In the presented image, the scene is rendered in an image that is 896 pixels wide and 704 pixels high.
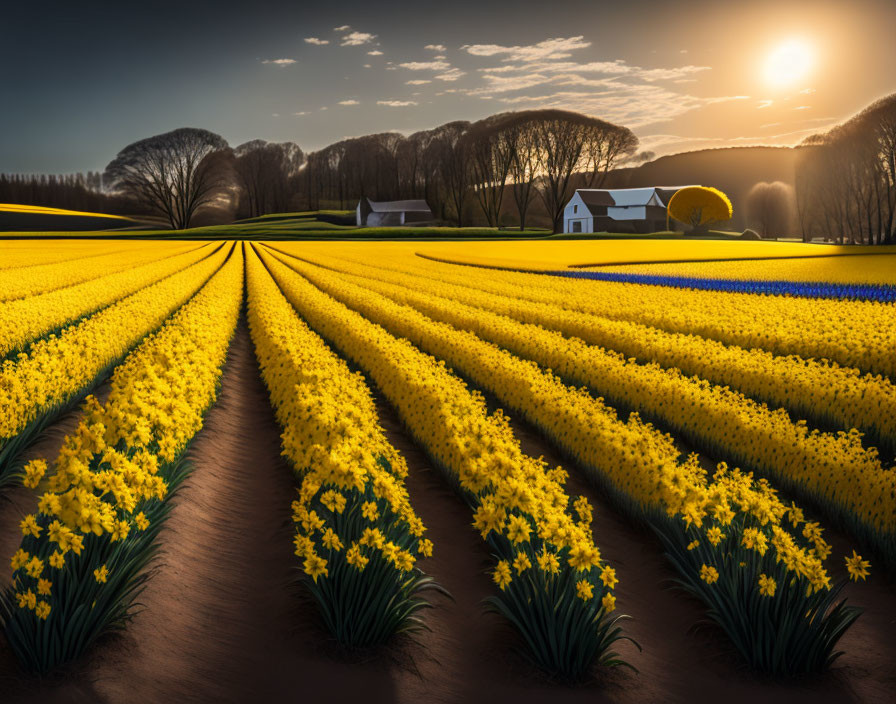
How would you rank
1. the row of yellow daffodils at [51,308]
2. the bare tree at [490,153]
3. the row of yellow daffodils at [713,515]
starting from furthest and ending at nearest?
the bare tree at [490,153] < the row of yellow daffodils at [51,308] < the row of yellow daffodils at [713,515]

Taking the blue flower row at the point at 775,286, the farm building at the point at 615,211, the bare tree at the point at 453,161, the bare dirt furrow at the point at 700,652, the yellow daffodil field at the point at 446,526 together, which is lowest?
the bare dirt furrow at the point at 700,652

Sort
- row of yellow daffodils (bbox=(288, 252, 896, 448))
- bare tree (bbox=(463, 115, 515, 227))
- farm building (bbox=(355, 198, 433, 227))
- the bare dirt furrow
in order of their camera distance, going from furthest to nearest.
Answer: farm building (bbox=(355, 198, 433, 227)), bare tree (bbox=(463, 115, 515, 227)), row of yellow daffodils (bbox=(288, 252, 896, 448)), the bare dirt furrow

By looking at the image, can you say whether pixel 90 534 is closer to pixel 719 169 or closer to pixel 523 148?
pixel 523 148

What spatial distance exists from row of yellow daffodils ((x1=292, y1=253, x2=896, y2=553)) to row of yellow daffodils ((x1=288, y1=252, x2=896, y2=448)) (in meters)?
0.45

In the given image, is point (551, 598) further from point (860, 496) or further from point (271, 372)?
point (271, 372)

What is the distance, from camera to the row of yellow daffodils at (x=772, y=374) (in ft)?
29.6

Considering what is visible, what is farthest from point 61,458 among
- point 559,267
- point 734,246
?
point 734,246

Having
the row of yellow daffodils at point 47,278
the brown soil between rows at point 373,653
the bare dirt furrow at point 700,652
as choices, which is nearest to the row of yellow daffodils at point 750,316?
the bare dirt furrow at point 700,652

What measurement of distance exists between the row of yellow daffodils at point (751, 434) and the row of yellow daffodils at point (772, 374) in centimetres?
45

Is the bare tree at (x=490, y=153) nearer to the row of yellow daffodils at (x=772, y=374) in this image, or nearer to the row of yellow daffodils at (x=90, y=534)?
the row of yellow daffodils at (x=772, y=374)

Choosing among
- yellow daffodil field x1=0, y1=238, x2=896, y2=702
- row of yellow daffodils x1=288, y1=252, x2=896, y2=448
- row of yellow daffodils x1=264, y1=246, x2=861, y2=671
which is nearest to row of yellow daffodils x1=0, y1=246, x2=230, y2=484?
yellow daffodil field x1=0, y1=238, x2=896, y2=702

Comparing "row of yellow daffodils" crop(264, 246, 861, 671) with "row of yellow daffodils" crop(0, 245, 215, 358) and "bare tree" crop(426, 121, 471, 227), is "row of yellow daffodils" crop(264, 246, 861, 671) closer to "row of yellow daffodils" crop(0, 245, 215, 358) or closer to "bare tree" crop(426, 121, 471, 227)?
"row of yellow daffodils" crop(0, 245, 215, 358)

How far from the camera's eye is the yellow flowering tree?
75.9m

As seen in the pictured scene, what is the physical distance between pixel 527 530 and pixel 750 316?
45.3 feet
